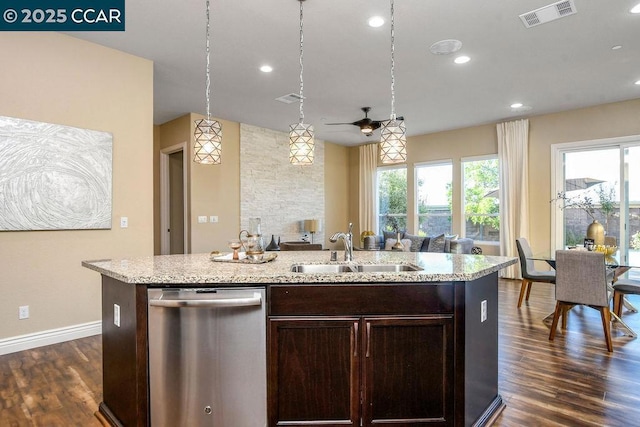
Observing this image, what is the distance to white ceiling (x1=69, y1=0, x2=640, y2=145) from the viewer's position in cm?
301

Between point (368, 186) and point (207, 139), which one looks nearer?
point (207, 139)

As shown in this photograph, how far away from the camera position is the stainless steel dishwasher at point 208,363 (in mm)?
1812

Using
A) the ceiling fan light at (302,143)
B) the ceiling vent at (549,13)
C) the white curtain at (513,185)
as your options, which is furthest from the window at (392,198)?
the ceiling fan light at (302,143)

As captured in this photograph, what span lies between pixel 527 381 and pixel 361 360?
156cm

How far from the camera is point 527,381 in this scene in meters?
2.61

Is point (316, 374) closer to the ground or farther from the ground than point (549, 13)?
closer to the ground

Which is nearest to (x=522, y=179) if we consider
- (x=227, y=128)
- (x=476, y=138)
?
(x=476, y=138)

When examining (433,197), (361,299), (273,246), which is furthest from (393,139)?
(433,197)

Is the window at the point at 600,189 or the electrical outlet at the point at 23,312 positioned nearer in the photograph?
the electrical outlet at the point at 23,312

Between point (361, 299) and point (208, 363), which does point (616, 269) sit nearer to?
point (361, 299)

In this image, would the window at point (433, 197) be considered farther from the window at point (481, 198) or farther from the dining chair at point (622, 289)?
the dining chair at point (622, 289)

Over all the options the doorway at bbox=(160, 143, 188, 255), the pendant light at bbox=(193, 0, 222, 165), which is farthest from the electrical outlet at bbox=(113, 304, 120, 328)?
the doorway at bbox=(160, 143, 188, 255)

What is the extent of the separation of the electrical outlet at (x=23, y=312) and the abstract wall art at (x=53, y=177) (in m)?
0.70

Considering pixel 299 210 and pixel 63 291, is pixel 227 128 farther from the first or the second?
pixel 63 291
